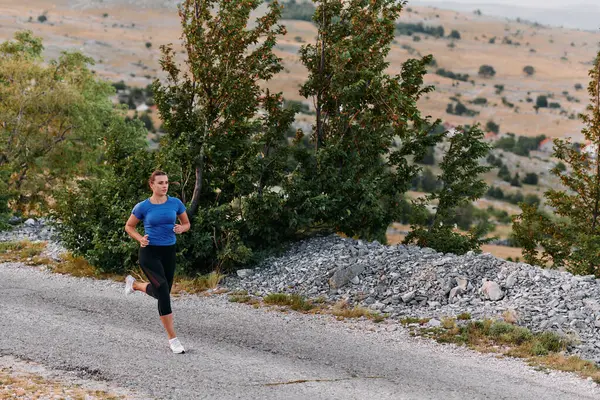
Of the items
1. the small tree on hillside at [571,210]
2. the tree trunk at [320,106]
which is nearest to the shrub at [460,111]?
the small tree on hillside at [571,210]

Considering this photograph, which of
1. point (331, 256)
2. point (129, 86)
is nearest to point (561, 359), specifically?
point (331, 256)

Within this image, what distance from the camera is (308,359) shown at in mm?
8656

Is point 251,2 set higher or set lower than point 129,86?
higher

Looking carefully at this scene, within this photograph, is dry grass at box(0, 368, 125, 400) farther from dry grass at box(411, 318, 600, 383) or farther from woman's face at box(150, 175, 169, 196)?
dry grass at box(411, 318, 600, 383)

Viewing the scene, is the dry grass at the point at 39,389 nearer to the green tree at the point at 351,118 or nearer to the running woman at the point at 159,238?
the running woman at the point at 159,238

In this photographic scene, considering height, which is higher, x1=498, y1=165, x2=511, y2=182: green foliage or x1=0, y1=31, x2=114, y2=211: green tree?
x1=0, y1=31, x2=114, y2=211: green tree

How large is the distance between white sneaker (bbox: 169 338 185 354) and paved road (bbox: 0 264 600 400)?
0.34ft

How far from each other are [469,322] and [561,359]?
165 centimetres

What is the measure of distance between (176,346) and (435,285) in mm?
5360

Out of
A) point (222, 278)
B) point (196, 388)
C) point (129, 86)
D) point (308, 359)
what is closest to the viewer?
point (196, 388)

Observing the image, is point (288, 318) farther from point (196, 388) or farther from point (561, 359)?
point (561, 359)

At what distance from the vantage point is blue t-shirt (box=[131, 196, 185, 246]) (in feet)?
27.5

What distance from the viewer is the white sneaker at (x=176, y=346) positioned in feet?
27.8

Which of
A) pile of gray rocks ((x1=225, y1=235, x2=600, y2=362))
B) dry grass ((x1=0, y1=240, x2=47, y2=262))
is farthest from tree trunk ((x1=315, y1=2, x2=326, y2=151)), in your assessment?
dry grass ((x1=0, y1=240, x2=47, y2=262))
